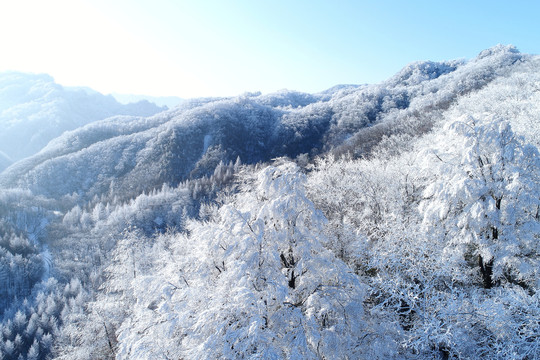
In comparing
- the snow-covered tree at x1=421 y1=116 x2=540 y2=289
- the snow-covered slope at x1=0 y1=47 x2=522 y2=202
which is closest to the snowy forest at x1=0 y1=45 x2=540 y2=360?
the snow-covered tree at x1=421 y1=116 x2=540 y2=289

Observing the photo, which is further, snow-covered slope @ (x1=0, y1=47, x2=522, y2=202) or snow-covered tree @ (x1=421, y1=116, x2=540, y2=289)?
snow-covered slope @ (x1=0, y1=47, x2=522, y2=202)

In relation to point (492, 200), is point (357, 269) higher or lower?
lower

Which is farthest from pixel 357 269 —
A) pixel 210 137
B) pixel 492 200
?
pixel 210 137

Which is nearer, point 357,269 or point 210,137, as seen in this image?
point 357,269

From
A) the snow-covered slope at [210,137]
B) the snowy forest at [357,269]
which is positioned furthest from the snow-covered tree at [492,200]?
the snow-covered slope at [210,137]

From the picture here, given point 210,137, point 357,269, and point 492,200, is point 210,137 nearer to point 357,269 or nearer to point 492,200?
point 357,269

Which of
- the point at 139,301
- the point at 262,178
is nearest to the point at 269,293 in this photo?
the point at 262,178

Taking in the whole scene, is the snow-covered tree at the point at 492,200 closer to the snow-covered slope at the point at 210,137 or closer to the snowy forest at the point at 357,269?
the snowy forest at the point at 357,269

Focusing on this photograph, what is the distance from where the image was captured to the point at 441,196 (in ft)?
42.5

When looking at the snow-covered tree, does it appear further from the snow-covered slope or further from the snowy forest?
the snow-covered slope

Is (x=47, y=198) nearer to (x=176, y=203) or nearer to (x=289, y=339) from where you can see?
(x=176, y=203)

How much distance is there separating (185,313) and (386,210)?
1638cm

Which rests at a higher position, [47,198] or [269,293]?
[269,293]

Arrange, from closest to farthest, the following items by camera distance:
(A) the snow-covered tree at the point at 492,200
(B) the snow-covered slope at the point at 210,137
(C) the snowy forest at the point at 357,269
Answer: (C) the snowy forest at the point at 357,269, (A) the snow-covered tree at the point at 492,200, (B) the snow-covered slope at the point at 210,137
